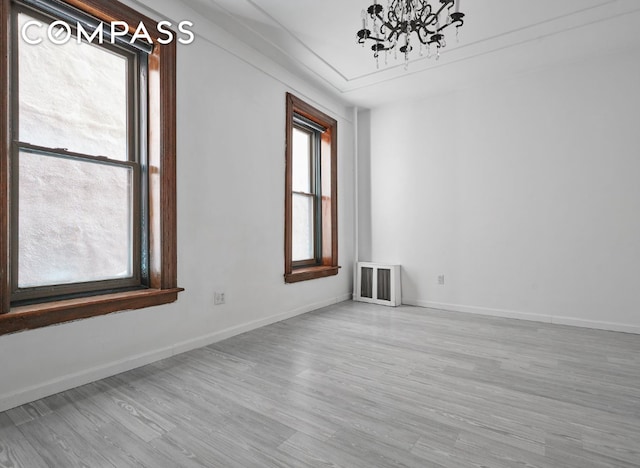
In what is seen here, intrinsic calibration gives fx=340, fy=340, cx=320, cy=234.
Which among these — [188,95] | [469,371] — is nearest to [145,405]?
[469,371]

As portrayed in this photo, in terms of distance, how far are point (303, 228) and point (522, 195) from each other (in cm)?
257

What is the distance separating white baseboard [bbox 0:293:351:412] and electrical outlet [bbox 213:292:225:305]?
0.25 m

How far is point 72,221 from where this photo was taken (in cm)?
221

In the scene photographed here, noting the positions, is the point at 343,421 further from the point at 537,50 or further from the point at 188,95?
the point at 537,50

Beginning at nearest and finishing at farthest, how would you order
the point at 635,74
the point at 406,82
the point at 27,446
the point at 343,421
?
the point at 27,446
the point at 343,421
the point at 635,74
the point at 406,82

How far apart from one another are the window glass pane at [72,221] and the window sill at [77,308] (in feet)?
0.68

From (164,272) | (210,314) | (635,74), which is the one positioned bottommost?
(210,314)

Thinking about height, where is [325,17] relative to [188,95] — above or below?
above

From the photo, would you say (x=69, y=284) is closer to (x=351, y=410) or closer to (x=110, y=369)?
(x=110, y=369)

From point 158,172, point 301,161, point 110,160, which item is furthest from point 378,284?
point 110,160

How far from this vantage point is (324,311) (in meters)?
4.07

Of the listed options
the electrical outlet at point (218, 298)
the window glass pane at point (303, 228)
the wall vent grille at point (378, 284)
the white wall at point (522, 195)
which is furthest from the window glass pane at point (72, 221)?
the white wall at point (522, 195)

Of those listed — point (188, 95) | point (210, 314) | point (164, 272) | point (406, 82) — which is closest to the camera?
point (164, 272)

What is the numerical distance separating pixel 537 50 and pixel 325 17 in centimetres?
214
